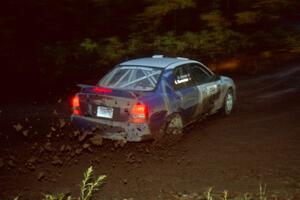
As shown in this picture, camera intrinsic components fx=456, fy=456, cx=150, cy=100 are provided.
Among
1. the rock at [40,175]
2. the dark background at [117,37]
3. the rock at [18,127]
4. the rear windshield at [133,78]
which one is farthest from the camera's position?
the dark background at [117,37]

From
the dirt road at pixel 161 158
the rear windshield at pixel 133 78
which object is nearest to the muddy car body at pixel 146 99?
the rear windshield at pixel 133 78

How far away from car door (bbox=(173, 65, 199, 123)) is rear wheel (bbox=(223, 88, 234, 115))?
5.94ft

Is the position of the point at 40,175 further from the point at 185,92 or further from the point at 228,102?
the point at 228,102

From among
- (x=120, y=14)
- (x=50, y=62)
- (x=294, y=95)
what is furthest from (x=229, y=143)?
(x=120, y=14)

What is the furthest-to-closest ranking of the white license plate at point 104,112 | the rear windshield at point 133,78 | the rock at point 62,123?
the rock at point 62,123
the rear windshield at point 133,78
the white license plate at point 104,112

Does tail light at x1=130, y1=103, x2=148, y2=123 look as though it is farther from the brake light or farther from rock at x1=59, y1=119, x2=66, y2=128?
rock at x1=59, y1=119, x2=66, y2=128

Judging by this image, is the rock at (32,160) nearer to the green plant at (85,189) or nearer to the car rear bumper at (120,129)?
the car rear bumper at (120,129)

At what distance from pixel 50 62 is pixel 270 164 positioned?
32.7 feet

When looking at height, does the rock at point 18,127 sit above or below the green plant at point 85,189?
below

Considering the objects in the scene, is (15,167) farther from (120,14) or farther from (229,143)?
(120,14)

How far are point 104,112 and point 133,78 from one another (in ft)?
3.78

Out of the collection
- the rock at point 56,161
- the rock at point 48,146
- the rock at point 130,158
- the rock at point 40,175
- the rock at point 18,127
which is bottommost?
the rock at point 18,127

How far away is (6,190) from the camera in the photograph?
667 cm

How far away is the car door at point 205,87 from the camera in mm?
9547
